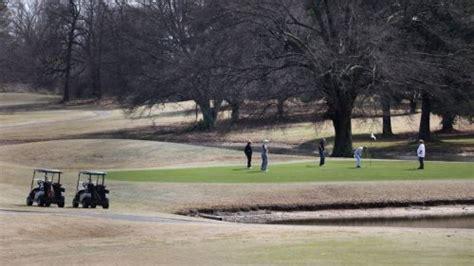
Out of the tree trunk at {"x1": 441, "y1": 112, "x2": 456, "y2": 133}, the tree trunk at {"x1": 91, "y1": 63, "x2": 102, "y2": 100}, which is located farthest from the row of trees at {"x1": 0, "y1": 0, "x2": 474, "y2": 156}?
the tree trunk at {"x1": 91, "y1": 63, "x2": 102, "y2": 100}

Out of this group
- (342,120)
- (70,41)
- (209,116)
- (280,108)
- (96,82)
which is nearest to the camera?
(280,108)

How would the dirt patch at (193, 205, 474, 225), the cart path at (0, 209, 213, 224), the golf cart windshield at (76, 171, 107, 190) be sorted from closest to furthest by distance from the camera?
the cart path at (0, 209, 213, 224) → the golf cart windshield at (76, 171, 107, 190) → the dirt patch at (193, 205, 474, 225)

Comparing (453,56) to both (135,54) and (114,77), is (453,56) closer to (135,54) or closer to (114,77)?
(135,54)

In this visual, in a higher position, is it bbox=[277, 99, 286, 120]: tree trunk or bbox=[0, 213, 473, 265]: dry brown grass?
bbox=[277, 99, 286, 120]: tree trunk

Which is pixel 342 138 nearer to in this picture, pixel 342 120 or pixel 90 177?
pixel 342 120

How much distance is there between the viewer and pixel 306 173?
1610 inches

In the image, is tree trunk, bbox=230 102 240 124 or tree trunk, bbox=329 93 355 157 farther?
tree trunk, bbox=230 102 240 124

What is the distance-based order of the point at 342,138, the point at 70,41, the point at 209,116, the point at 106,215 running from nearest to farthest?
the point at 106,215
the point at 342,138
the point at 209,116
the point at 70,41

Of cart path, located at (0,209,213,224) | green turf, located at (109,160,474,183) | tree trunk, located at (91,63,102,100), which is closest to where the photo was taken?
cart path, located at (0,209,213,224)

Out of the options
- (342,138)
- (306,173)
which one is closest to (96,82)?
(342,138)

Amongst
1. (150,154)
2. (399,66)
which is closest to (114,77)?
(150,154)

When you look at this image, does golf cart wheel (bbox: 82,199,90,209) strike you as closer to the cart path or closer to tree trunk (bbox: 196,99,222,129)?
the cart path

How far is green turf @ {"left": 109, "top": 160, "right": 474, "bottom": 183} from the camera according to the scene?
39062mm

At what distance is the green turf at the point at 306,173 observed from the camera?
128 ft
